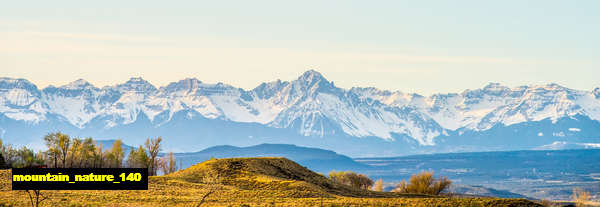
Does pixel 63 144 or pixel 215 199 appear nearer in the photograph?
pixel 215 199

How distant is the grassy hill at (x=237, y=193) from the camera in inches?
3460

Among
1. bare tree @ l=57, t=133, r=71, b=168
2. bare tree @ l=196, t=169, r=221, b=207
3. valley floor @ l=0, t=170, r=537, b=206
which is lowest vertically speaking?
valley floor @ l=0, t=170, r=537, b=206

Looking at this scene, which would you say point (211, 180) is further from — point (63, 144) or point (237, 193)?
point (63, 144)

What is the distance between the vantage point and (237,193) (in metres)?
98.5

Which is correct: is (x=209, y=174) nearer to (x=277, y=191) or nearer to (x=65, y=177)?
(x=277, y=191)

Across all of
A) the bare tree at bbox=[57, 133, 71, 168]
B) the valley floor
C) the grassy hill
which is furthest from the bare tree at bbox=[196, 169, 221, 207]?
the bare tree at bbox=[57, 133, 71, 168]

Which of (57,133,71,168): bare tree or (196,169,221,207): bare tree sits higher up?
(57,133,71,168): bare tree

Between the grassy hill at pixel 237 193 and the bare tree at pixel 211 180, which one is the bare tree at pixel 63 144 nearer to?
the grassy hill at pixel 237 193

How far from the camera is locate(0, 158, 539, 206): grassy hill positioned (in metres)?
87.9

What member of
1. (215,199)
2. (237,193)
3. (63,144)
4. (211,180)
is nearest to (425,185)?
(211,180)

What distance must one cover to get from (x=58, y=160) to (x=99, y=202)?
344 feet

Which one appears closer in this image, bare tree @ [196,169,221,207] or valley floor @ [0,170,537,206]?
valley floor @ [0,170,537,206]

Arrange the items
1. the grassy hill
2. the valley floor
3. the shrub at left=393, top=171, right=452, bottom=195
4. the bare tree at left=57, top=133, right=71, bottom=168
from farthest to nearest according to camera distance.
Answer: the bare tree at left=57, top=133, right=71, bottom=168 → the shrub at left=393, top=171, right=452, bottom=195 → the grassy hill → the valley floor

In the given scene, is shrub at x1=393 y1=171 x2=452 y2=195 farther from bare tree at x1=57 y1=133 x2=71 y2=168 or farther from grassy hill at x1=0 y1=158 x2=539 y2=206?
bare tree at x1=57 y1=133 x2=71 y2=168
